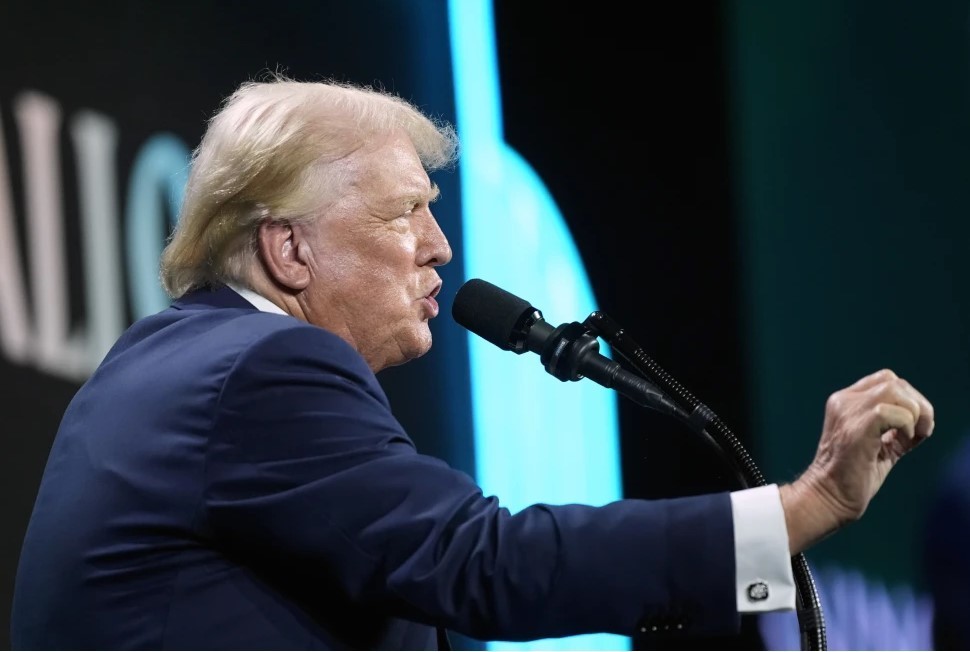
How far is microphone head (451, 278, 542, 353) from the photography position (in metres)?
1.29

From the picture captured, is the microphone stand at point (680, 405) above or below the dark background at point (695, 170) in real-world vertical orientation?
below

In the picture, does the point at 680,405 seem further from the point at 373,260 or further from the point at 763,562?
the point at 373,260

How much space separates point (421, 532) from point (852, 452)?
38 cm

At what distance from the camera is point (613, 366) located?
118 cm

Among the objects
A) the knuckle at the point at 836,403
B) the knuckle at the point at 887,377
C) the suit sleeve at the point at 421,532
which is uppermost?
the knuckle at the point at 887,377

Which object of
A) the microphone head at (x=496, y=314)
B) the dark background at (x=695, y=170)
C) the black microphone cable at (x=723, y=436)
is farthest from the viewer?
the dark background at (x=695, y=170)

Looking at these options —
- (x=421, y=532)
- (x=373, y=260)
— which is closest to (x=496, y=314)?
(x=373, y=260)

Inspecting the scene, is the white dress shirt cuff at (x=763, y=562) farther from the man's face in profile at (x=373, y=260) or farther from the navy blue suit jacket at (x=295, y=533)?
the man's face in profile at (x=373, y=260)

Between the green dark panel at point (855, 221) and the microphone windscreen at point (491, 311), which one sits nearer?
the microphone windscreen at point (491, 311)

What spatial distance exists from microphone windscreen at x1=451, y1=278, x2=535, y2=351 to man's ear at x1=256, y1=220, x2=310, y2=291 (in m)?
0.21

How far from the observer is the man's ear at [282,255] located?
1.36 m

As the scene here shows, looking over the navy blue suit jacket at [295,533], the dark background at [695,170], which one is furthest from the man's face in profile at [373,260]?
the dark background at [695,170]

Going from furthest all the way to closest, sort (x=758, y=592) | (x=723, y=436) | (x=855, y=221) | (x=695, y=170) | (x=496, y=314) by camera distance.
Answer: (x=695, y=170)
(x=855, y=221)
(x=496, y=314)
(x=723, y=436)
(x=758, y=592)

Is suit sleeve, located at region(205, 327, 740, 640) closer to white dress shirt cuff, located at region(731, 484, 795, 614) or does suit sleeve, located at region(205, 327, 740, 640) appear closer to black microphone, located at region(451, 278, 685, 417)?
white dress shirt cuff, located at region(731, 484, 795, 614)
